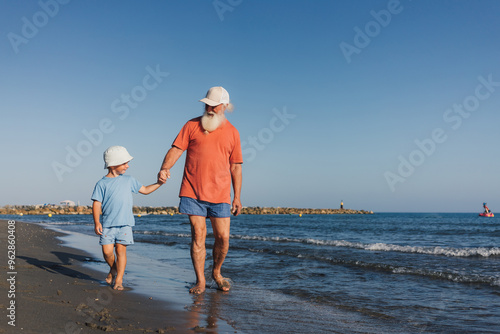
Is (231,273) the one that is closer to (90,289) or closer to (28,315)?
(90,289)

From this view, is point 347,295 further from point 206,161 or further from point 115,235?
point 115,235

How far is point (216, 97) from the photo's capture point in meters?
4.08

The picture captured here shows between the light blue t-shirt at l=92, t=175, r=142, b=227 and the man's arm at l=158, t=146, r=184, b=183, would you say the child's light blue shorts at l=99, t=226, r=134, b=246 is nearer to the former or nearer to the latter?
the light blue t-shirt at l=92, t=175, r=142, b=227

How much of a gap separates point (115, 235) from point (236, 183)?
148 cm

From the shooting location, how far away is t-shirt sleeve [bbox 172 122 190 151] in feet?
13.5

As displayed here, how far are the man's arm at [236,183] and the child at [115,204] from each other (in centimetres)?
82

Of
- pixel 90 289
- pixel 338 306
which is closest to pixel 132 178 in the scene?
pixel 90 289

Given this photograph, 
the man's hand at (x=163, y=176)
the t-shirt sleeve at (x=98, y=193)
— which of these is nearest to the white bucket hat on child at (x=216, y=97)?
the man's hand at (x=163, y=176)

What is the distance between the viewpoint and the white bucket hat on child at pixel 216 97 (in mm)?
4055

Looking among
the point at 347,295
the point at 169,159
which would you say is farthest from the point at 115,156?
the point at 347,295

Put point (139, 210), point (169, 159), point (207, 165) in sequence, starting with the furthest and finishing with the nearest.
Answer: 1. point (139, 210)
2. point (169, 159)
3. point (207, 165)

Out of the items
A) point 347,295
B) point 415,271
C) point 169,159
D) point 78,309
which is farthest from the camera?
point 415,271

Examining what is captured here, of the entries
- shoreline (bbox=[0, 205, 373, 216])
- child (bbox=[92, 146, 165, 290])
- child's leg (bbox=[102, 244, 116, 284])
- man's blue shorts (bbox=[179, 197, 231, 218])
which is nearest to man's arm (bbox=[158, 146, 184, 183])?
child (bbox=[92, 146, 165, 290])

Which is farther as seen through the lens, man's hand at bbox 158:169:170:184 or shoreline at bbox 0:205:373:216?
shoreline at bbox 0:205:373:216
